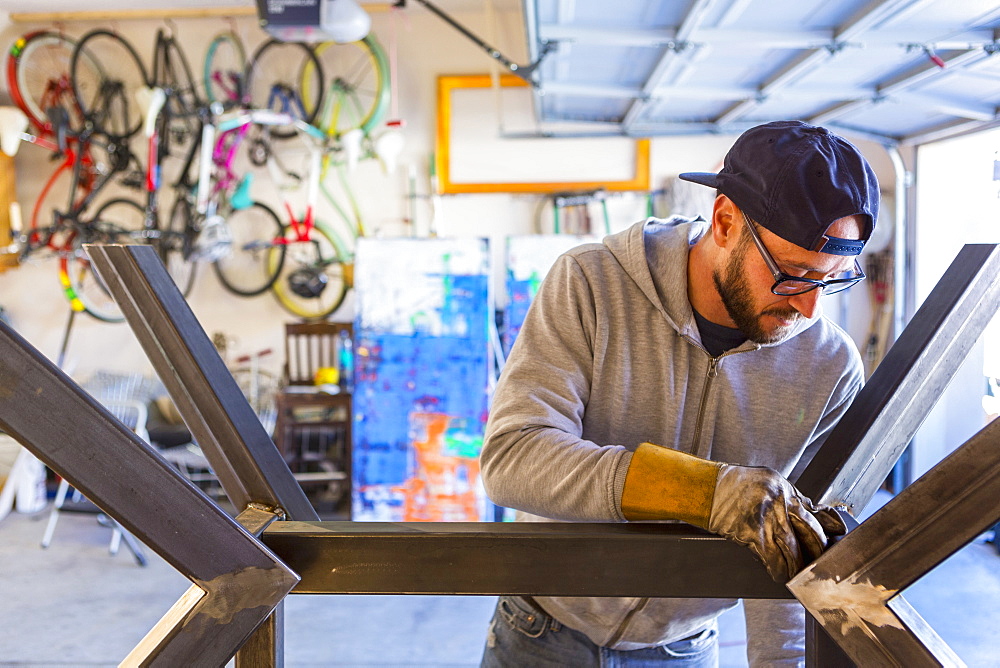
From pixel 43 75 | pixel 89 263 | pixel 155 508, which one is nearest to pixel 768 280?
pixel 155 508

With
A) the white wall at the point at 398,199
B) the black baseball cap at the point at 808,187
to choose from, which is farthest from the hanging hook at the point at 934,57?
the white wall at the point at 398,199

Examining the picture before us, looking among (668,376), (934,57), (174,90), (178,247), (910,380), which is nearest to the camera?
(910,380)

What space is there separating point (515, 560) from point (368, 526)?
0.16 meters

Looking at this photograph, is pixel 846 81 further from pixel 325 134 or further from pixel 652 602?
pixel 325 134

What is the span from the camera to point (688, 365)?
4.49 feet

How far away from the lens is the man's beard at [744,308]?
1.25 m

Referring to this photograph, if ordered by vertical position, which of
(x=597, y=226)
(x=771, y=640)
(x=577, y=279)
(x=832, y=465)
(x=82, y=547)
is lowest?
(x=82, y=547)

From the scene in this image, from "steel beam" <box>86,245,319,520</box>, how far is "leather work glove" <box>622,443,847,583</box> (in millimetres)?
457

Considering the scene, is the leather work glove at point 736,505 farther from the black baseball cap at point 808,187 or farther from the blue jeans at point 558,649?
the blue jeans at point 558,649

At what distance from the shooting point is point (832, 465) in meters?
1.00

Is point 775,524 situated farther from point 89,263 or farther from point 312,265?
point 89,263

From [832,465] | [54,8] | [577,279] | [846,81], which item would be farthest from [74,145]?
[832,465]

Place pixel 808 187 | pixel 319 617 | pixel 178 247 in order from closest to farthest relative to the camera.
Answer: pixel 808 187 → pixel 319 617 → pixel 178 247

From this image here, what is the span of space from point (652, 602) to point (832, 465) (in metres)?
0.51
